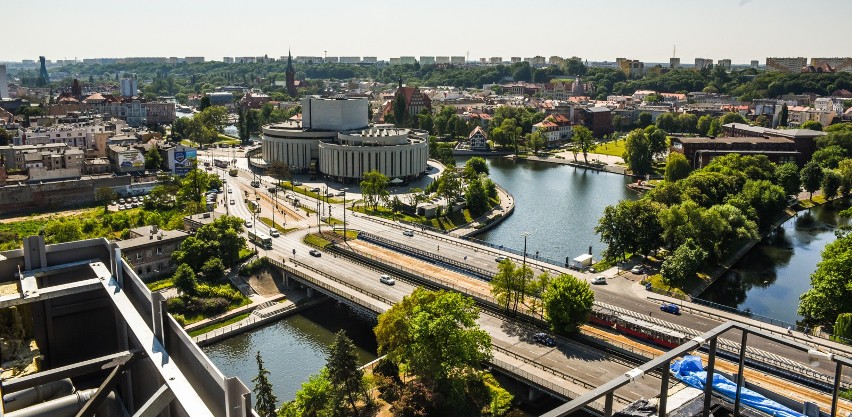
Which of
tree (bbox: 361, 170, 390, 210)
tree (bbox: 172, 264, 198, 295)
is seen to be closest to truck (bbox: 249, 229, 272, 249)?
tree (bbox: 172, 264, 198, 295)

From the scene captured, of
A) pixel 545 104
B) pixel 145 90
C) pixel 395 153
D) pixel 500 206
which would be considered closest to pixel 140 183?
pixel 395 153

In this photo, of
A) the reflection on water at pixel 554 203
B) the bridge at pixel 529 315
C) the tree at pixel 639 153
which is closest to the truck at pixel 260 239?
the bridge at pixel 529 315

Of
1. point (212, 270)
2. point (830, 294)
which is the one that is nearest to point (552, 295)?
point (830, 294)

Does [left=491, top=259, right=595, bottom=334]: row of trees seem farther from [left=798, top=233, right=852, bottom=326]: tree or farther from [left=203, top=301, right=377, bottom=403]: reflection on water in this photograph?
[left=798, top=233, right=852, bottom=326]: tree

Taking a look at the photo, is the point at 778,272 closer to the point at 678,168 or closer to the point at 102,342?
the point at 678,168

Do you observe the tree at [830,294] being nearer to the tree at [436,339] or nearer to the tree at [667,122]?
the tree at [436,339]

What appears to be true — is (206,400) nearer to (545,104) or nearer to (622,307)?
(622,307)

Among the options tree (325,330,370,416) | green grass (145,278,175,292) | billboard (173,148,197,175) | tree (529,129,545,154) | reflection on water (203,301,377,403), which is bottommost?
reflection on water (203,301,377,403)
